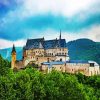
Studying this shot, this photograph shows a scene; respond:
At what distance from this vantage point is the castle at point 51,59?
4715 inches

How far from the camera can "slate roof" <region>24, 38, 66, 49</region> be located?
433ft

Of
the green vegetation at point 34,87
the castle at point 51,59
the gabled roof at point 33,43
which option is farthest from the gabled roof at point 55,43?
the green vegetation at point 34,87

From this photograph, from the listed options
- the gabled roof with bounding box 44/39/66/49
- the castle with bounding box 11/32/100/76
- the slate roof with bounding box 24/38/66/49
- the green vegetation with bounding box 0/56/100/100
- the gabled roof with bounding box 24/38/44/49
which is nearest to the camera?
the green vegetation with bounding box 0/56/100/100

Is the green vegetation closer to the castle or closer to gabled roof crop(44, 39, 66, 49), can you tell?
the castle

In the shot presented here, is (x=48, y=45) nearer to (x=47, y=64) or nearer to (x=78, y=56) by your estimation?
(x=47, y=64)

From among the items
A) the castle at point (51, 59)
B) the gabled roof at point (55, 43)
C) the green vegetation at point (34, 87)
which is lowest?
the green vegetation at point (34, 87)

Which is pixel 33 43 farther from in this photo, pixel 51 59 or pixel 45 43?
pixel 51 59

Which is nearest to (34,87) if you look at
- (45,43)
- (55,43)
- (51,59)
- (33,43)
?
(51,59)

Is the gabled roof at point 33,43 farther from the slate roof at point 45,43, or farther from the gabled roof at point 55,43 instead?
the gabled roof at point 55,43

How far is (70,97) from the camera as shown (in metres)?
62.1

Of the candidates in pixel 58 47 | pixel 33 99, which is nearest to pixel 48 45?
pixel 58 47

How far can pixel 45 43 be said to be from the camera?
134500 millimetres

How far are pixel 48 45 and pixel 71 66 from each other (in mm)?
16278

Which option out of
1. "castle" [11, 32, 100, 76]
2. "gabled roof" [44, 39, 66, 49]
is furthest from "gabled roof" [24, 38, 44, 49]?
"gabled roof" [44, 39, 66, 49]
